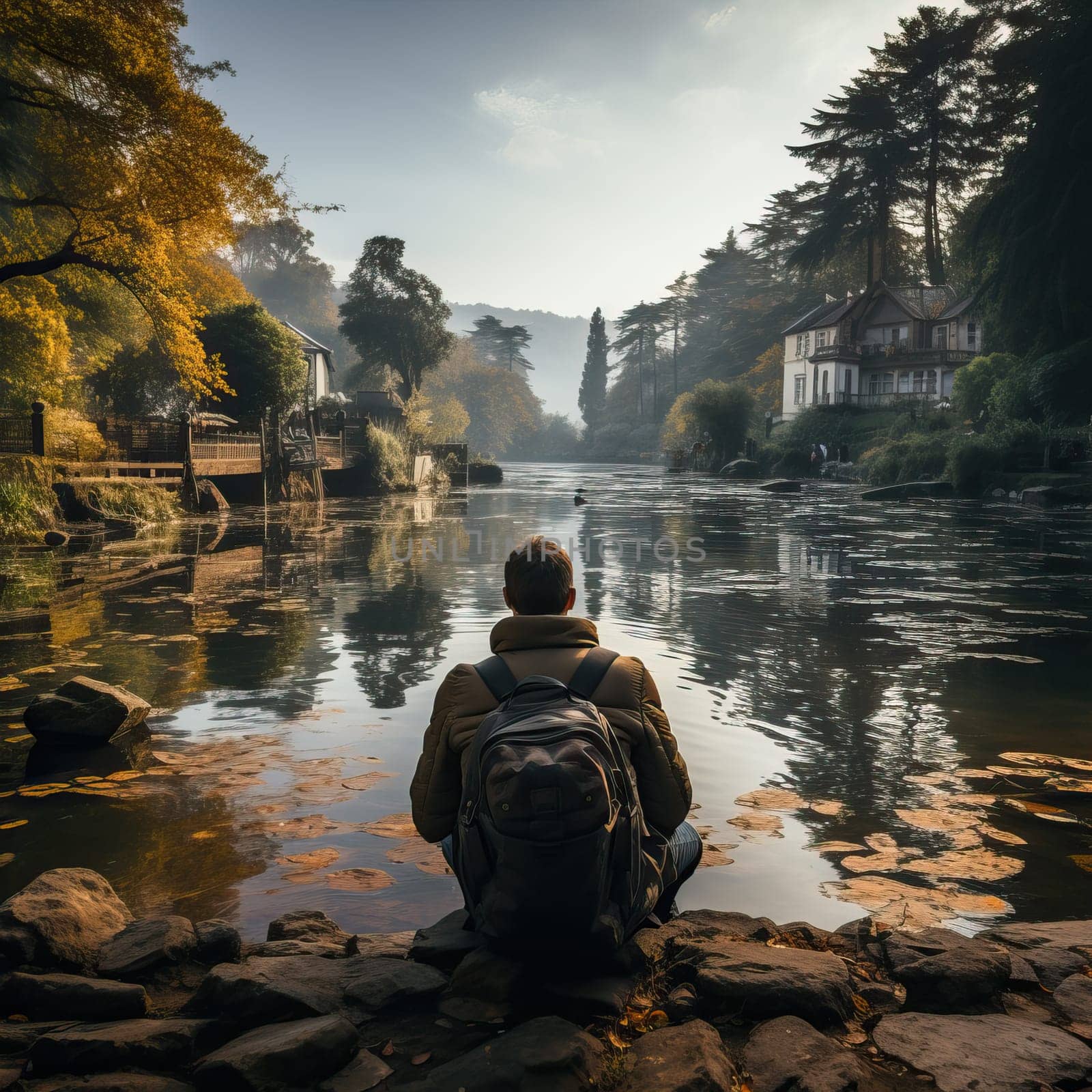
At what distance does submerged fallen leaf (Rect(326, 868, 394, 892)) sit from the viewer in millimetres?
4246

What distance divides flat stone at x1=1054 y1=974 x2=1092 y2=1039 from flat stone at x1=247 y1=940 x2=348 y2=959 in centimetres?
233

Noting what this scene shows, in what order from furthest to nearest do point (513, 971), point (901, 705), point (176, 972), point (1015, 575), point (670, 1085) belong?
1. point (1015, 575)
2. point (901, 705)
3. point (176, 972)
4. point (513, 971)
5. point (670, 1085)

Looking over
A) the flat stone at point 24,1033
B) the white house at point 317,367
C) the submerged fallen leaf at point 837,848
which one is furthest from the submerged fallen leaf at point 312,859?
the white house at point 317,367

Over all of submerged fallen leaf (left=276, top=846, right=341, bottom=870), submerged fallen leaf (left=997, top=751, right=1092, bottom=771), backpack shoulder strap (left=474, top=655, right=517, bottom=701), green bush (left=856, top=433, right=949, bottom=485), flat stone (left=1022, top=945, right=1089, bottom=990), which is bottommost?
submerged fallen leaf (left=276, top=846, right=341, bottom=870)

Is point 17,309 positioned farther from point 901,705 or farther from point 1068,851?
point 1068,851

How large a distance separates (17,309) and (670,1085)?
77.6 ft

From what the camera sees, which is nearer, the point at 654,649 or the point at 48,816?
the point at 48,816

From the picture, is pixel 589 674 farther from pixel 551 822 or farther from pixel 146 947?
pixel 146 947

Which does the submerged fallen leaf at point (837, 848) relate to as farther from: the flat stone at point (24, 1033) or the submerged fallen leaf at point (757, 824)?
the flat stone at point (24, 1033)

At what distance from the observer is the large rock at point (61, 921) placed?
128 inches

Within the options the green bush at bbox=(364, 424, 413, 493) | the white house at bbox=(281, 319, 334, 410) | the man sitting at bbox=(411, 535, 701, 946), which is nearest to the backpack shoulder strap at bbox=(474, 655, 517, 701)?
the man sitting at bbox=(411, 535, 701, 946)

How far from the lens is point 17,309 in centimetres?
2170

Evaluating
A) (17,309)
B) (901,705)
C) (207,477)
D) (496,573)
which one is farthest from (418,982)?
(207,477)

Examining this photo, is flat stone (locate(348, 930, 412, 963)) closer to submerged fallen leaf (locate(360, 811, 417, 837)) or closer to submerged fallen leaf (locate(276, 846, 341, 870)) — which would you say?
submerged fallen leaf (locate(276, 846, 341, 870))
